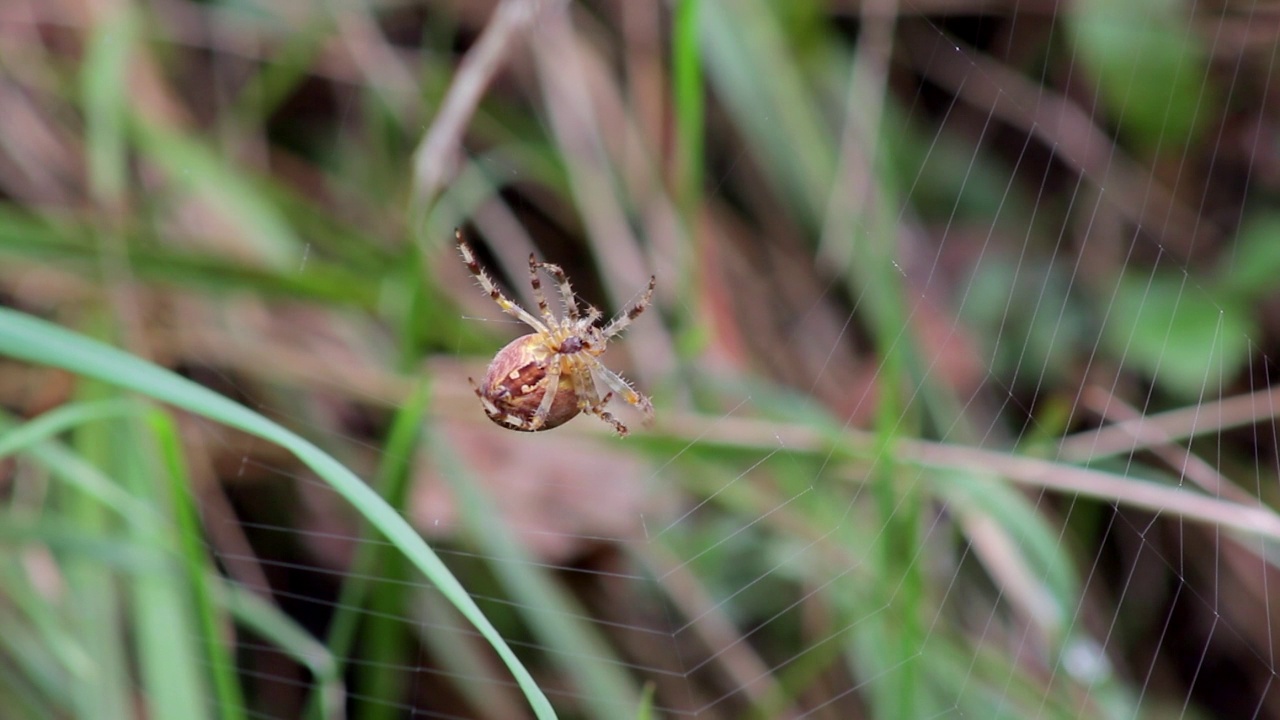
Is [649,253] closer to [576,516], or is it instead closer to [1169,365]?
[576,516]

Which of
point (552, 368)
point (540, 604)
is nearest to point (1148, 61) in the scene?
point (552, 368)

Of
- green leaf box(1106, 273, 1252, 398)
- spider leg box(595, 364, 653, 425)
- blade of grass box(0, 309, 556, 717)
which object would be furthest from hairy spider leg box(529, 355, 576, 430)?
green leaf box(1106, 273, 1252, 398)

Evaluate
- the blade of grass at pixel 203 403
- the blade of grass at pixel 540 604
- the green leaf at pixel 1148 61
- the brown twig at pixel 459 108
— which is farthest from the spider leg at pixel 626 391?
the green leaf at pixel 1148 61

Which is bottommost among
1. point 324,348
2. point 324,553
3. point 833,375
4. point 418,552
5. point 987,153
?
point 418,552

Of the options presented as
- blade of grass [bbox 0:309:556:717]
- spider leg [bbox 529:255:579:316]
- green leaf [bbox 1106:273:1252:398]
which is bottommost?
blade of grass [bbox 0:309:556:717]

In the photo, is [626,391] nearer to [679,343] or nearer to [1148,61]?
[679,343]

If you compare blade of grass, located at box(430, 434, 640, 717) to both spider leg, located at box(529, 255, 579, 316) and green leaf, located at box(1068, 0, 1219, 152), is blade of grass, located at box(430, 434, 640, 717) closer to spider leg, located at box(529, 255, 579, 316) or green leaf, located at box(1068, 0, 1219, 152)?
spider leg, located at box(529, 255, 579, 316)

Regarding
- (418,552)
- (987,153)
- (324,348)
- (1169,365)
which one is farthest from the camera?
(987,153)

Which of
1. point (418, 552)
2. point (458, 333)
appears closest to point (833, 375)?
point (458, 333)
